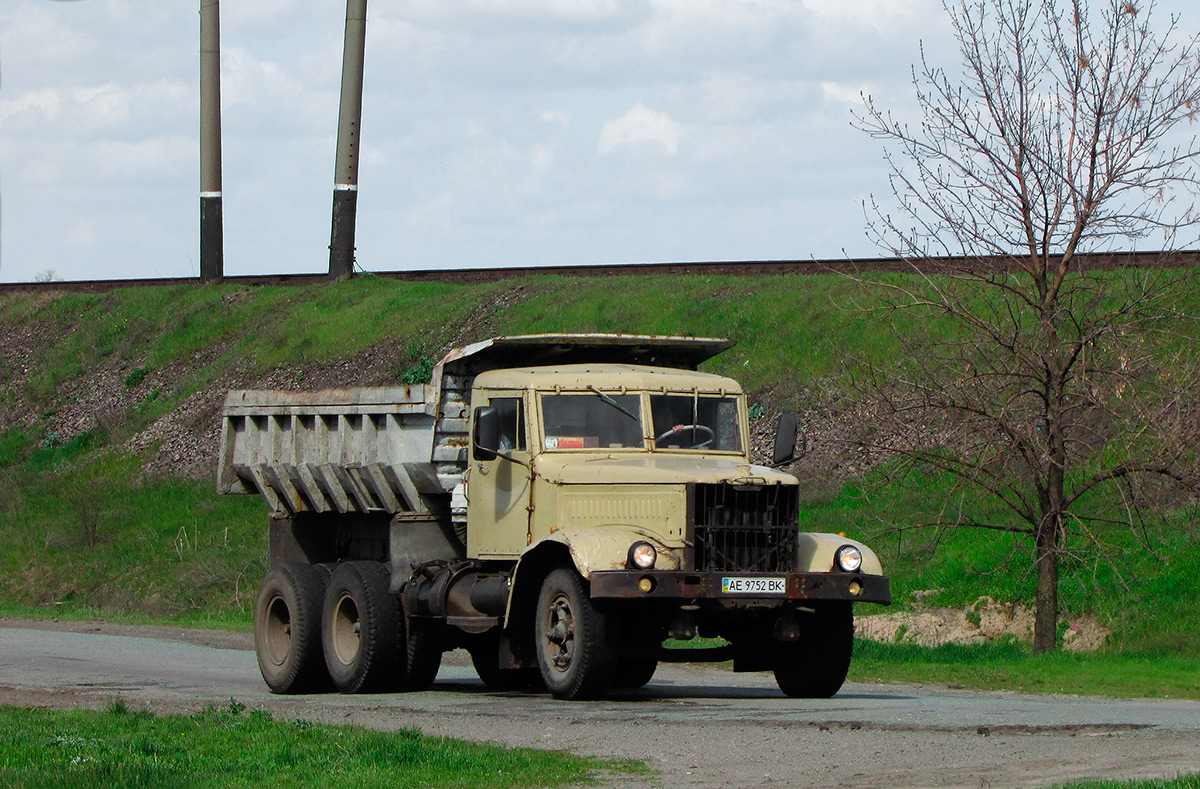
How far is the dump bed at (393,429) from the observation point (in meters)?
15.0

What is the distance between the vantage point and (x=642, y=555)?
504 inches

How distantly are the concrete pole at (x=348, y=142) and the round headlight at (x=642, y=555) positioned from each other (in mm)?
31426

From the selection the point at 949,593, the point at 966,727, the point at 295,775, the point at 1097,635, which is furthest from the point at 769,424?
the point at 295,775

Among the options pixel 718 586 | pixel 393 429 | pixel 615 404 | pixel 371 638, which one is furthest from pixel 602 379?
pixel 371 638

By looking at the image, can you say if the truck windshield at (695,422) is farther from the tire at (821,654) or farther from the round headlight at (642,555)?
the tire at (821,654)

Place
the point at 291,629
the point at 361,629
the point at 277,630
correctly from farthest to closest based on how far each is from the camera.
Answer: the point at 277,630 < the point at 291,629 < the point at 361,629

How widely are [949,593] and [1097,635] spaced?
2.60 metres

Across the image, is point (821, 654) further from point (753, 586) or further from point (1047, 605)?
point (1047, 605)

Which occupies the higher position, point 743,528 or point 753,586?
point 743,528

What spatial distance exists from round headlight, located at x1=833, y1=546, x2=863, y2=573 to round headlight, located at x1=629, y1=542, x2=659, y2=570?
5.21 feet

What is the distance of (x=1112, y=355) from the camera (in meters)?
18.7

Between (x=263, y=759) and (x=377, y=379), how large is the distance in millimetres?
29115

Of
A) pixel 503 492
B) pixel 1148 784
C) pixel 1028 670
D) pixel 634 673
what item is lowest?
pixel 1028 670

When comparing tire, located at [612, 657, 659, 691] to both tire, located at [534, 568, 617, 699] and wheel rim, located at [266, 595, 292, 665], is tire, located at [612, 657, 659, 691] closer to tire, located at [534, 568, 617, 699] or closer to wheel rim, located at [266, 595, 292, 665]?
tire, located at [534, 568, 617, 699]
